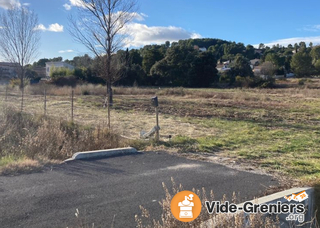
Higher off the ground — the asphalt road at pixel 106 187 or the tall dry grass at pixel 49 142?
the tall dry grass at pixel 49 142

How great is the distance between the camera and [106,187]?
523cm

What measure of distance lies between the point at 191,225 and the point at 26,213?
95.7 inches

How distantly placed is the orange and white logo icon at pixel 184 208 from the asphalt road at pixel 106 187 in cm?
116

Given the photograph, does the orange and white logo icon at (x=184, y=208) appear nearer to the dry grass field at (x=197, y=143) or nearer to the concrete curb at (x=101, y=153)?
the dry grass field at (x=197, y=143)

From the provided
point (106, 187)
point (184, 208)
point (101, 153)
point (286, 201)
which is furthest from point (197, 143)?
point (184, 208)

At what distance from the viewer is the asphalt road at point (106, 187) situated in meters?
4.09

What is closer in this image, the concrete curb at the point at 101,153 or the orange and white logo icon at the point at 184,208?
the orange and white logo icon at the point at 184,208

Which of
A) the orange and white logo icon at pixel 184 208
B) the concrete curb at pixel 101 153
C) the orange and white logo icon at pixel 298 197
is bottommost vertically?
the concrete curb at pixel 101 153

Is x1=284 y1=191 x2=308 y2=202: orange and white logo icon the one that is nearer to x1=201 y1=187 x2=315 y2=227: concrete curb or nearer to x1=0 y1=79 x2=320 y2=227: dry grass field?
x1=201 y1=187 x2=315 y2=227: concrete curb

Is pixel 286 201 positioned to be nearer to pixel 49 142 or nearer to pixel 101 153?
pixel 101 153

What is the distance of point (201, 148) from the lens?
27.7ft

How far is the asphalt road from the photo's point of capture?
409 centimetres

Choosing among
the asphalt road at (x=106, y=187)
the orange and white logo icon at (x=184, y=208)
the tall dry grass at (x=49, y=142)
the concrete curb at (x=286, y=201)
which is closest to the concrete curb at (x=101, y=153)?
the asphalt road at (x=106, y=187)

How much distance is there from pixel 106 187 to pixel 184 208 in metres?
2.55
